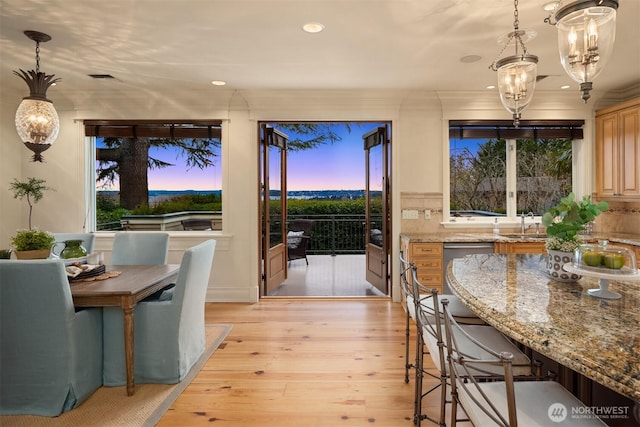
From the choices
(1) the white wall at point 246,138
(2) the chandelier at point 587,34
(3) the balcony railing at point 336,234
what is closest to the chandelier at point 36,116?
(1) the white wall at point 246,138

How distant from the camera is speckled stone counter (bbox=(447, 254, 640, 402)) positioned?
40.1 inches

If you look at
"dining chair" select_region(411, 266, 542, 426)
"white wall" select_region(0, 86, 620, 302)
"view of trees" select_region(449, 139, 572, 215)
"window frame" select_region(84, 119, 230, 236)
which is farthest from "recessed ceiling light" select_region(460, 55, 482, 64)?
"window frame" select_region(84, 119, 230, 236)

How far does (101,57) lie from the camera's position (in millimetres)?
3494

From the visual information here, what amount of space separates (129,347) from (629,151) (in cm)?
535

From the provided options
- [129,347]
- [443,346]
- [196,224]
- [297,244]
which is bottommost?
[129,347]

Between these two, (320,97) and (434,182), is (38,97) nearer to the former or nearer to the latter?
(320,97)

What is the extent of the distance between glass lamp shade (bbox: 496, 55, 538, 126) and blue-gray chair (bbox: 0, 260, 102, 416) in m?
2.98

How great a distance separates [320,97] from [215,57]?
4.90 ft

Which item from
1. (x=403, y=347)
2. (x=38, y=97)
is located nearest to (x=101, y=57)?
(x=38, y=97)

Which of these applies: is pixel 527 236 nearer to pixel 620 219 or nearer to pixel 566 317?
pixel 620 219

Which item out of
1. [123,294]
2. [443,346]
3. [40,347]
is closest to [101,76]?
[123,294]

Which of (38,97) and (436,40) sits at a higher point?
(436,40)

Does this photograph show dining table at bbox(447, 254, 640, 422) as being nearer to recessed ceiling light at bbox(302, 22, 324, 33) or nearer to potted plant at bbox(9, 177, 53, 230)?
recessed ceiling light at bbox(302, 22, 324, 33)

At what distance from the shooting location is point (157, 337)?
2.61 meters
